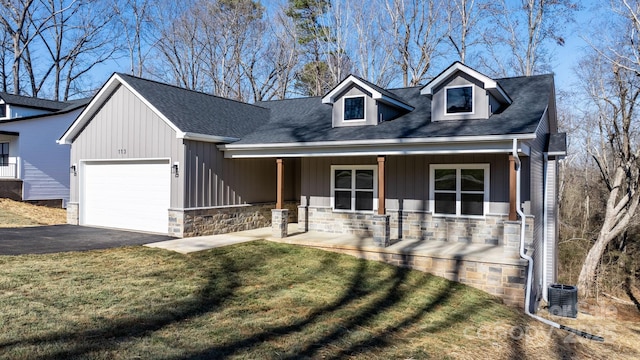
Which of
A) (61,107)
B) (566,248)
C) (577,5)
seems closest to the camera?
(566,248)

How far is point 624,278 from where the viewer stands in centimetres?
1714

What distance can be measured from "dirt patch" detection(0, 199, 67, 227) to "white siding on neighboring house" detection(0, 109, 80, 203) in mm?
1588

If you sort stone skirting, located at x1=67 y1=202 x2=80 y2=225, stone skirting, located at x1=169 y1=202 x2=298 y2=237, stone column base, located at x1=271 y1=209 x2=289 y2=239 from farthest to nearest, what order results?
1. stone skirting, located at x1=67 y1=202 x2=80 y2=225
2. stone skirting, located at x1=169 y1=202 x2=298 y2=237
3. stone column base, located at x1=271 y1=209 x2=289 y2=239

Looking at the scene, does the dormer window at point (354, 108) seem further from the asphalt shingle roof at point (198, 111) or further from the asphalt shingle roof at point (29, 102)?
the asphalt shingle roof at point (29, 102)

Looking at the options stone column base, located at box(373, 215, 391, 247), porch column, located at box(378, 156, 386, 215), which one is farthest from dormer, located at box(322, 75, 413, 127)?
stone column base, located at box(373, 215, 391, 247)

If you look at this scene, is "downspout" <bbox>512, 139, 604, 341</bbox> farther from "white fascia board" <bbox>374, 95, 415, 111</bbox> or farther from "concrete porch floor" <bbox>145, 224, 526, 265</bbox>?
"white fascia board" <bbox>374, 95, 415, 111</bbox>

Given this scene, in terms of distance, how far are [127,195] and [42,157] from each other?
33.9 ft

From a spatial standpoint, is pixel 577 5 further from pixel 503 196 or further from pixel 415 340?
pixel 415 340

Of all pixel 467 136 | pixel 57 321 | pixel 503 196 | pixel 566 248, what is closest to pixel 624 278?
pixel 566 248

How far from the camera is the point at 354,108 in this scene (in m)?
12.7

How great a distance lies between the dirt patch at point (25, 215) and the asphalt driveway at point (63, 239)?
182cm

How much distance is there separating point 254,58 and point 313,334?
88.4 ft

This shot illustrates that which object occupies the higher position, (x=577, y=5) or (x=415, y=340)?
(x=577, y=5)

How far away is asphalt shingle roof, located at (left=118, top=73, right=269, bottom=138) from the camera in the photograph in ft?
40.8
